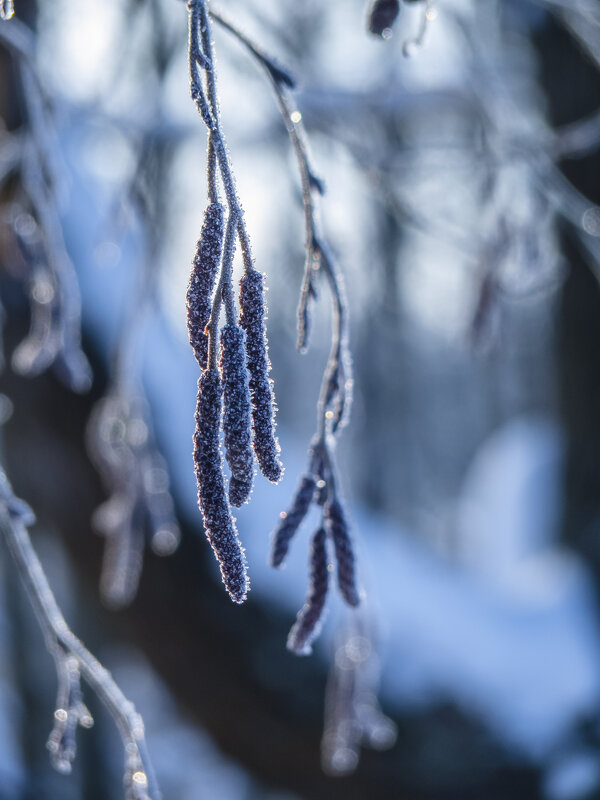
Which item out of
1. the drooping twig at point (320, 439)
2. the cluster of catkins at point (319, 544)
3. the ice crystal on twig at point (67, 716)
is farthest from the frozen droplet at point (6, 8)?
the ice crystal on twig at point (67, 716)

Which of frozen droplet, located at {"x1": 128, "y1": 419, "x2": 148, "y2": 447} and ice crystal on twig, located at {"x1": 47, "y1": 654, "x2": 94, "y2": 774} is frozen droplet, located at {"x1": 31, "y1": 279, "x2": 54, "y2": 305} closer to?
frozen droplet, located at {"x1": 128, "y1": 419, "x2": 148, "y2": 447}

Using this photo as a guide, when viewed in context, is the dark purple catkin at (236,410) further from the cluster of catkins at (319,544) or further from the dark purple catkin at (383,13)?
the dark purple catkin at (383,13)

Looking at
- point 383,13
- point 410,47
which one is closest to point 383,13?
point 383,13

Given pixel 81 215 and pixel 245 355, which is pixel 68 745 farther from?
pixel 81 215

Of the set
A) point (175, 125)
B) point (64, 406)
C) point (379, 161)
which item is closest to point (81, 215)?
point (175, 125)

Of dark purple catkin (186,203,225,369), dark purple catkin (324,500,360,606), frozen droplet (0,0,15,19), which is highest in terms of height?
frozen droplet (0,0,15,19)

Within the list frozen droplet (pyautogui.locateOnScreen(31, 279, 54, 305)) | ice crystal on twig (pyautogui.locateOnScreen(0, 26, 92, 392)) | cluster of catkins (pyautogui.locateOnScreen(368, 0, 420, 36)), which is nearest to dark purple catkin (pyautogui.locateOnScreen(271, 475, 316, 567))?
cluster of catkins (pyautogui.locateOnScreen(368, 0, 420, 36))
